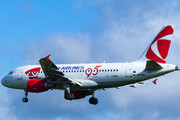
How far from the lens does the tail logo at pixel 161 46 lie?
39562mm

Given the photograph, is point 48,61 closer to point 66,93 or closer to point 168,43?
point 66,93

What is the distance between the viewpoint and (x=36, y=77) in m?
44.4

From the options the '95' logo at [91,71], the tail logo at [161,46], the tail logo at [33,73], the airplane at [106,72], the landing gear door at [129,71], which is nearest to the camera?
the airplane at [106,72]

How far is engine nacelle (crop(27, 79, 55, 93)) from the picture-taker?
4128 cm

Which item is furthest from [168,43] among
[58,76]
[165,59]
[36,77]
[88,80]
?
[36,77]

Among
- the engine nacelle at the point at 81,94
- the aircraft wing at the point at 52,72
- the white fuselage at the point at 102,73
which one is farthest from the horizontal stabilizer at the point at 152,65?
the engine nacelle at the point at 81,94

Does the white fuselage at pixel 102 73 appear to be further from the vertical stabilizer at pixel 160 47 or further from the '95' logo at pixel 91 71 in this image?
the vertical stabilizer at pixel 160 47

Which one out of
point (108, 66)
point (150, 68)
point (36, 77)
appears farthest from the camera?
point (36, 77)

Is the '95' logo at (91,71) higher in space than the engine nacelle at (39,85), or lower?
higher

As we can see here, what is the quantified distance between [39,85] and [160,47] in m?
14.3

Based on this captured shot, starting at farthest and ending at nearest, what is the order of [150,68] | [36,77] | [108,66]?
[36,77] < [108,66] < [150,68]

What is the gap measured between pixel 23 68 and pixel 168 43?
18568 millimetres

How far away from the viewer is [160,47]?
3991 cm

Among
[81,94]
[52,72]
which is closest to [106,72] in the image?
[52,72]
